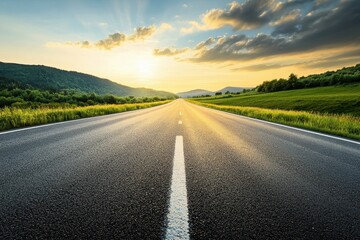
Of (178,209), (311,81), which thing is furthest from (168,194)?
(311,81)

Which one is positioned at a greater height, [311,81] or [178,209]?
[311,81]

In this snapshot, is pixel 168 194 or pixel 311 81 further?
pixel 311 81

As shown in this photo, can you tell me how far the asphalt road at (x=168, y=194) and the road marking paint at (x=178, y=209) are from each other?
0.16 feet

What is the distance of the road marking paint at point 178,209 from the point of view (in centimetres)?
171

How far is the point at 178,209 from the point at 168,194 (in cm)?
38

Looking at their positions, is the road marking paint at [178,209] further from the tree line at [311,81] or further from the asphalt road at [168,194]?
the tree line at [311,81]

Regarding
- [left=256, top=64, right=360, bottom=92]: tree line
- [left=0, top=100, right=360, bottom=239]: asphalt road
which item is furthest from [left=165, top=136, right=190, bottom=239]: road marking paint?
[left=256, top=64, right=360, bottom=92]: tree line

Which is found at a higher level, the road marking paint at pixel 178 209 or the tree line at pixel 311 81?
the tree line at pixel 311 81

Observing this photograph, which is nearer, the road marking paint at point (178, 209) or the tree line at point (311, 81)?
the road marking paint at point (178, 209)

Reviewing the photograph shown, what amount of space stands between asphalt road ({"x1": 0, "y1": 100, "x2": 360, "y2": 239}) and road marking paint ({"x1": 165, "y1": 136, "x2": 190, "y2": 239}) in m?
0.05

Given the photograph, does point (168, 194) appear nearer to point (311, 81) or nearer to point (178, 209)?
point (178, 209)

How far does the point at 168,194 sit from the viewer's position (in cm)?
246

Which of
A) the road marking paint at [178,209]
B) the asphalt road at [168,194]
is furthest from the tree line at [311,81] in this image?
the road marking paint at [178,209]

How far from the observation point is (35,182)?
285 cm
